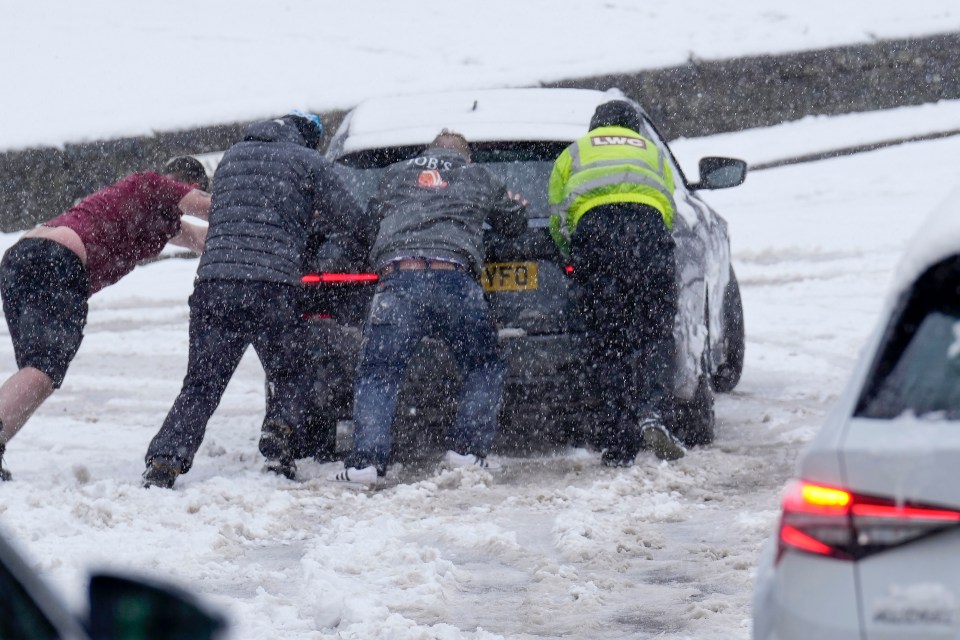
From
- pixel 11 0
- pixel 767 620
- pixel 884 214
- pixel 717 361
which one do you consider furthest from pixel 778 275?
pixel 11 0

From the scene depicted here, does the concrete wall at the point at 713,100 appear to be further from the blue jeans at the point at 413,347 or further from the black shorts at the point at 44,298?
the blue jeans at the point at 413,347

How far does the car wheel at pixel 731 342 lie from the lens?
8203mm

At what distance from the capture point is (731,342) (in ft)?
27.4

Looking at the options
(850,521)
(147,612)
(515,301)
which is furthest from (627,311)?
(147,612)

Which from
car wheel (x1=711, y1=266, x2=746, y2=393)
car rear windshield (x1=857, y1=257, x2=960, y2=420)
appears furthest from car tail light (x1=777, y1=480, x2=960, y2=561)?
car wheel (x1=711, y1=266, x2=746, y2=393)

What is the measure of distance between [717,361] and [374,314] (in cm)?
198

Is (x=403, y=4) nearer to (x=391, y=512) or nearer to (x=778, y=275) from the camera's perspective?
(x=778, y=275)

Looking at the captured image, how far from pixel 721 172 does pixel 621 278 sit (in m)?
1.32

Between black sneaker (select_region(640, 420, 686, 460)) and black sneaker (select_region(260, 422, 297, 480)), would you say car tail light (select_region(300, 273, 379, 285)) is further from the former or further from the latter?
black sneaker (select_region(640, 420, 686, 460))

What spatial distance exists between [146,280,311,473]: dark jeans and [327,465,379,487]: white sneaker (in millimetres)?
368

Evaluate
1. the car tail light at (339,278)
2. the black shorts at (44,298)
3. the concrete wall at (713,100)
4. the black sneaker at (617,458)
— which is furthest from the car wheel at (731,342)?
the concrete wall at (713,100)

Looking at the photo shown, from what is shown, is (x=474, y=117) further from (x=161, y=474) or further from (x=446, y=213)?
(x=161, y=474)

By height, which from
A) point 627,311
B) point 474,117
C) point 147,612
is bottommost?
point 147,612

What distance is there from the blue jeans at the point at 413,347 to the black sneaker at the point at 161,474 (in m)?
0.73
